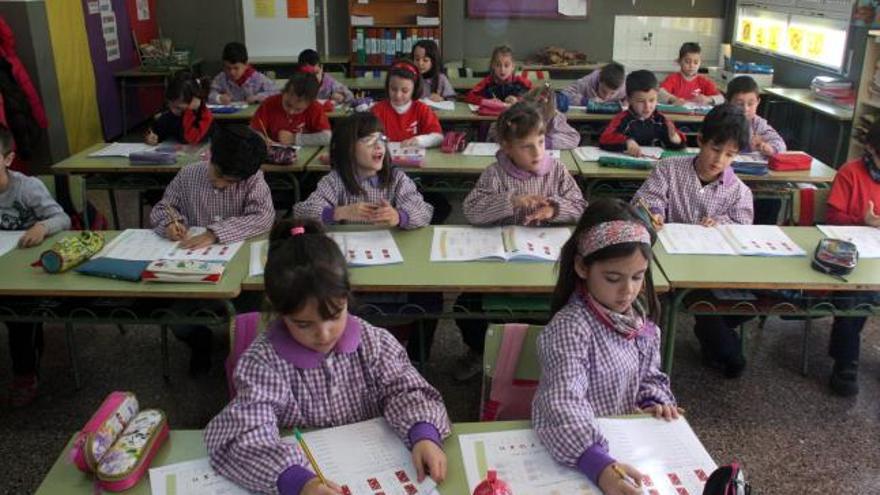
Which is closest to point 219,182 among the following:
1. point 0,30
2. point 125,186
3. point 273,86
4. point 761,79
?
point 125,186

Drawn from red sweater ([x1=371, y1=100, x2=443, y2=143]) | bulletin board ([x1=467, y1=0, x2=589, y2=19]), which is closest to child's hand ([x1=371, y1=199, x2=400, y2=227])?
red sweater ([x1=371, y1=100, x2=443, y2=143])

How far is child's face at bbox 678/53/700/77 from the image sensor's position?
5891mm

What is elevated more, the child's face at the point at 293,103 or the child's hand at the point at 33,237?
the child's face at the point at 293,103

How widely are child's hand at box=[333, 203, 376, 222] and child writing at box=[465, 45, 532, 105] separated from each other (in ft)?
9.55

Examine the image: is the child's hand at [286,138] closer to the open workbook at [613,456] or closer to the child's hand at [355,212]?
the child's hand at [355,212]

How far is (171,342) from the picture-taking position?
3.29 metres

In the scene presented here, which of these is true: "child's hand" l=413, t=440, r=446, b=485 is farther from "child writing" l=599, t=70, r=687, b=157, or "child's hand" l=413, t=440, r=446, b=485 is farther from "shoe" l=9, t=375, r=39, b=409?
"child writing" l=599, t=70, r=687, b=157

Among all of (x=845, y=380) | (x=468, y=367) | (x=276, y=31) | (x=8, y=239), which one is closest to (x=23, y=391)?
(x=8, y=239)

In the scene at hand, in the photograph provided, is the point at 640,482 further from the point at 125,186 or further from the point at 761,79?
the point at 761,79

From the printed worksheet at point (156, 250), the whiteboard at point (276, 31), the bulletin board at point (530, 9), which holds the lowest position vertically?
the printed worksheet at point (156, 250)

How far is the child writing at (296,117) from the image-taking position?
165 inches

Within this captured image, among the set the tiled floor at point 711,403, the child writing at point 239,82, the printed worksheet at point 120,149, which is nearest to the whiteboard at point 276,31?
the child writing at point 239,82

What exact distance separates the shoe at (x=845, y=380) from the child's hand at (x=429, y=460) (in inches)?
85.0

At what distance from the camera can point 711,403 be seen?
2828 millimetres
